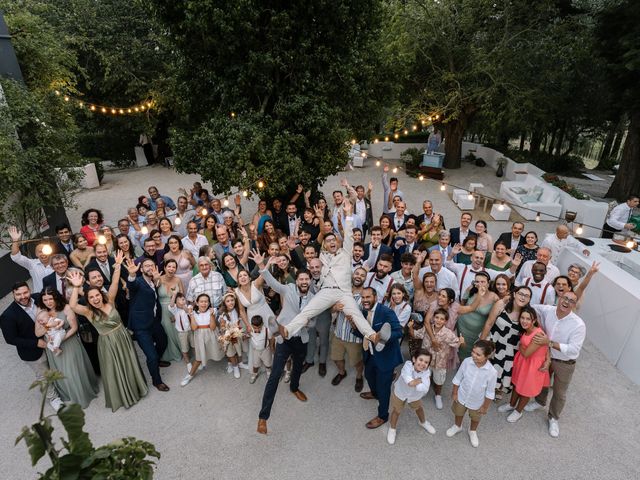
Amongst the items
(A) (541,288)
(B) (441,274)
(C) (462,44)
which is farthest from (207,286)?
(C) (462,44)

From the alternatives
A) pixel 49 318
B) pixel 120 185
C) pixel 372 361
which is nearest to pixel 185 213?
pixel 49 318

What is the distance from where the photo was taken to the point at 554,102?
15.1m

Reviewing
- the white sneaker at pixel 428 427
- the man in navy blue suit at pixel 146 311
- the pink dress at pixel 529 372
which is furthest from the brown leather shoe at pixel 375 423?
the man in navy blue suit at pixel 146 311

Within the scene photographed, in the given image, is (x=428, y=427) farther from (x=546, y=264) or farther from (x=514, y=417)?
(x=546, y=264)

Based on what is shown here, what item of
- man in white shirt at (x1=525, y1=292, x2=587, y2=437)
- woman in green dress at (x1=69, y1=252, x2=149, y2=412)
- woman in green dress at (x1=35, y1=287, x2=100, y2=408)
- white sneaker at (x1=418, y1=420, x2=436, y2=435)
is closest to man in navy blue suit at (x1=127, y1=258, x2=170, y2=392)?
woman in green dress at (x1=69, y1=252, x2=149, y2=412)

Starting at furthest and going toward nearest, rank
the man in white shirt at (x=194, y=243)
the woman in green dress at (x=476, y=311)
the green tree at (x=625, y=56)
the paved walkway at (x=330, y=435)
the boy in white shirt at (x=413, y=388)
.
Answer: the green tree at (x=625, y=56), the man in white shirt at (x=194, y=243), the woman in green dress at (x=476, y=311), the paved walkway at (x=330, y=435), the boy in white shirt at (x=413, y=388)

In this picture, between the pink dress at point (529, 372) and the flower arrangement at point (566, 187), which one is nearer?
the pink dress at point (529, 372)

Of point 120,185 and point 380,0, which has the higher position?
point 380,0

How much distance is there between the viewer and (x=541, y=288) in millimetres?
5145

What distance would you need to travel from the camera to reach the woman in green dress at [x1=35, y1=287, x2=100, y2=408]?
4.50 m

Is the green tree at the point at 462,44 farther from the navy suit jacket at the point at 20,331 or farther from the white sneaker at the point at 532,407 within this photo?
the navy suit jacket at the point at 20,331

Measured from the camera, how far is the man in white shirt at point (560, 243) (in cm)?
661

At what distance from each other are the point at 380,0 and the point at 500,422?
332 inches

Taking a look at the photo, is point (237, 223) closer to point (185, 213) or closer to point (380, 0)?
point (185, 213)
